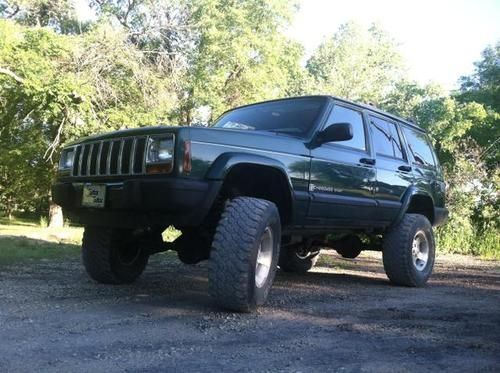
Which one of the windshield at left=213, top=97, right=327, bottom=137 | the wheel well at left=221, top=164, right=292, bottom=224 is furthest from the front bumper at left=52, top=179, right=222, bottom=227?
the windshield at left=213, top=97, right=327, bottom=137

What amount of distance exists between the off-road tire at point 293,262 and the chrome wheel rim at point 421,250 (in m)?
1.61

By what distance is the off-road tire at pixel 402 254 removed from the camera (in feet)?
21.0

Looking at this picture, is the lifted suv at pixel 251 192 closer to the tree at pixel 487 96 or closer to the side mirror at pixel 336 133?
the side mirror at pixel 336 133

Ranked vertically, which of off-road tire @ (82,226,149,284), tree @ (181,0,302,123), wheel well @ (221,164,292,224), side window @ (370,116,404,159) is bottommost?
off-road tire @ (82,226,149,284)

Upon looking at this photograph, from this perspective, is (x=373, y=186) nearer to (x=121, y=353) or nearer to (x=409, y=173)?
(x=409, y=173)

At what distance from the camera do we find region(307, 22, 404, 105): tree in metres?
39.0

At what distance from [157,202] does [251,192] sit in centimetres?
114

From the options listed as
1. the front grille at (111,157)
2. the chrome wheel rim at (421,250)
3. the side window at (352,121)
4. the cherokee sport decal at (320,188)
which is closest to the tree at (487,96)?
the chrome wheel rim at (421,250)

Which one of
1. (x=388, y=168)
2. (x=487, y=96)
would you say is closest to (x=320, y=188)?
(x=388, y=168)

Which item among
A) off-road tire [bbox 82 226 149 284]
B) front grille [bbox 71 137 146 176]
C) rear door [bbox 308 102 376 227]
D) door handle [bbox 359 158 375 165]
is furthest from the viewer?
door handle [bbox 359 158 375 165]

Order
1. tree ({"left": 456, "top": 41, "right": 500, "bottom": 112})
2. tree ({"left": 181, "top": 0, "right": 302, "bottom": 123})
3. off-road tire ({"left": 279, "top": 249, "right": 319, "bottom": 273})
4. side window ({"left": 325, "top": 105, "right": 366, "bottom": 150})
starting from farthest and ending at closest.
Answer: tree ({"left": 456, "top": 41, "right": 500, "bottom": 112})
tree ({"left": 181, "top": 0, "right": 302, "bottom": 123})
off-road tire ({"left": 279, "top": 249, "right": 319, "bottom": 273})
side window ({"left": 325, "top": 105, "right": 366, "bottom": 150})

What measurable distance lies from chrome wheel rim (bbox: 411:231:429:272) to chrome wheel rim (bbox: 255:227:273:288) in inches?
112

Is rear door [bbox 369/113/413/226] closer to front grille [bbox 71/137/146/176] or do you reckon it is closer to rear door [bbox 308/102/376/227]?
rear door [bbox 308/102/376/227]

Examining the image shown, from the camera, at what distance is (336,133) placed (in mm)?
5027
